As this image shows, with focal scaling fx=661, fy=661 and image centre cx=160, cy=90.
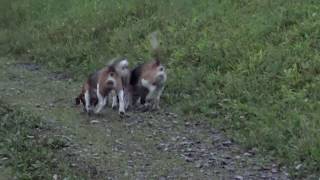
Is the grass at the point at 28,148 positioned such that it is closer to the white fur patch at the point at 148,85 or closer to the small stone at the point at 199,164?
the small stone at the point at 199,164

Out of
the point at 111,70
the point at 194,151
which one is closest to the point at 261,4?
the point at 111,70

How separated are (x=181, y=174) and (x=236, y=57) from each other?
4742 millimetres

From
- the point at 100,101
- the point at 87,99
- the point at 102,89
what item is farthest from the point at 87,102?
the point at 102,89

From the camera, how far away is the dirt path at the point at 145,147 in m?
8.12

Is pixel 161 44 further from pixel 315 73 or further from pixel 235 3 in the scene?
pixel 315 73

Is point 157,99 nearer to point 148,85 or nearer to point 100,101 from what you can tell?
point 148,85

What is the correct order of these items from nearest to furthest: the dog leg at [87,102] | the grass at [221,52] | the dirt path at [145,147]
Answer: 1. the dirt path at [145,147]
2. the grass at [221,52]
3. the dog leg at [87,102]

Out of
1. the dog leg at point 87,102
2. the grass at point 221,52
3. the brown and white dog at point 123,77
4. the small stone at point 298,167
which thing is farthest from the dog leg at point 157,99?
the small stone at point 298,167

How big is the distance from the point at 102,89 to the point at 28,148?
9.04 feet

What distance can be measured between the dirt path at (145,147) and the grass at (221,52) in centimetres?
35

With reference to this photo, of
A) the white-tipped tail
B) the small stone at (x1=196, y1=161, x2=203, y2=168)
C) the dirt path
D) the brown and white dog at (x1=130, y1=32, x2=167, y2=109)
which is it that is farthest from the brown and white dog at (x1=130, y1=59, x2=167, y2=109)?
the small stone at (x1=196, y1=161, x2=203, y2=168)

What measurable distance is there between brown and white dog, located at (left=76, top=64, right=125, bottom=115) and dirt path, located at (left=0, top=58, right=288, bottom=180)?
8.2 inches

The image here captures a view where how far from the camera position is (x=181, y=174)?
26.3ft

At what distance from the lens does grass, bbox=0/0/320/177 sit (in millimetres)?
9500
